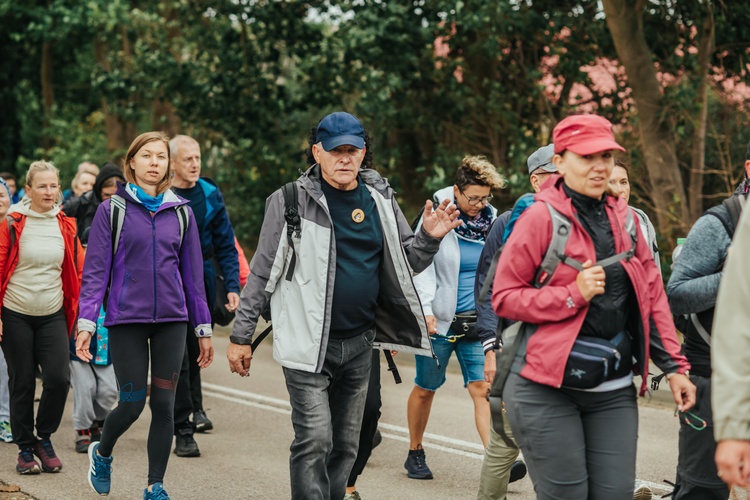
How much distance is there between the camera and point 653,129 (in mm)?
12352

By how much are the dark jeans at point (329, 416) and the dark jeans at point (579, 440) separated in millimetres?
1234

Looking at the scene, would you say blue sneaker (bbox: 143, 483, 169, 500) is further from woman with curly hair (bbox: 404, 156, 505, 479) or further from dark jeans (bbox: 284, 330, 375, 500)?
woman with curly hair (bbox: 404, 156, 505, 479)

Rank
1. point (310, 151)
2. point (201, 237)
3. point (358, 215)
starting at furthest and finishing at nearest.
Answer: point (201, 237), point (310, 151), point (358, 215)

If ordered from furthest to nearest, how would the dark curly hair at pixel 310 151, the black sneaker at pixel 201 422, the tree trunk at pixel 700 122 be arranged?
the tree trunk at pixel 700 122
the black sneaker at pixel 201 422
the dark curly hair at pixel 310 151

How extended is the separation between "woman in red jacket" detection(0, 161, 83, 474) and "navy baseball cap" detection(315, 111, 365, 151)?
260 cm

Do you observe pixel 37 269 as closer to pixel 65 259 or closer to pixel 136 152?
pixel 65 259

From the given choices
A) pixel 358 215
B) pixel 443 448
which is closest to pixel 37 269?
pixel 358 215

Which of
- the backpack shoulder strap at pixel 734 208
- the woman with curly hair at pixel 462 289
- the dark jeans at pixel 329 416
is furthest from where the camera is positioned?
the woman with curly hair at pixel 462 289

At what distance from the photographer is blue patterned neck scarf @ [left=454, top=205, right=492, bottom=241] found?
6152mm

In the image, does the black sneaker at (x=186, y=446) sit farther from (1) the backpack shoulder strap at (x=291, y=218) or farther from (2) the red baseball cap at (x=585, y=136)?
(2) the red baseball cap at (x=585, y=136)

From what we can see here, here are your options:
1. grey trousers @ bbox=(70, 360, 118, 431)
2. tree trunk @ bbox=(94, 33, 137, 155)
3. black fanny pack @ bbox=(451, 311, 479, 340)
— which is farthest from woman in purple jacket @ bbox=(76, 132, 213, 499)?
tree trunk @ bbox=(94, 33, 137, 155)

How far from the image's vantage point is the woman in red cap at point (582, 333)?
11.9 feet

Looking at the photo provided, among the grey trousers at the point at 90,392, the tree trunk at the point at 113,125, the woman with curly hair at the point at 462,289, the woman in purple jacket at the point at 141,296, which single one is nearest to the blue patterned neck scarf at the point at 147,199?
the woman in purple jacket at the point at 141,296

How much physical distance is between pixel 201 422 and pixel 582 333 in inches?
191
